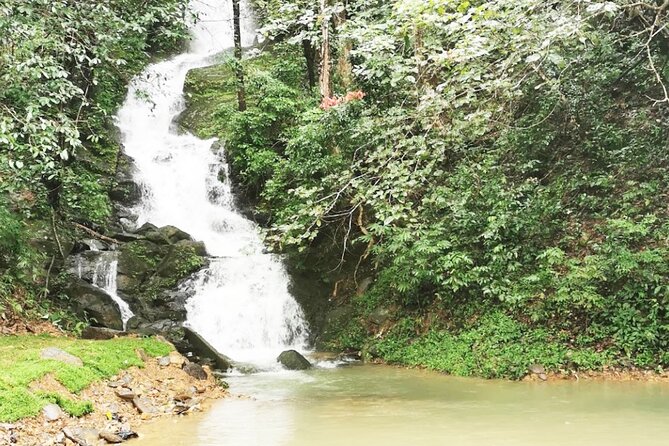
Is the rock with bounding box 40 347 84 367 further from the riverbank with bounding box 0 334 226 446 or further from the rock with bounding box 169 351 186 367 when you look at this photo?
the rock with bounding box 169 351 186 367

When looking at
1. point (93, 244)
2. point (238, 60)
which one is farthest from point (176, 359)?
point (238, 60)

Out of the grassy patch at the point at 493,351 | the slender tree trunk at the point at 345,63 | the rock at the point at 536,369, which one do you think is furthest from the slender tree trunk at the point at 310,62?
the rock at the point at 536,369

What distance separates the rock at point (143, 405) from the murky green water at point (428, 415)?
399 mm

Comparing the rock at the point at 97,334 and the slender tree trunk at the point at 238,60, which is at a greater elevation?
the slender tree trunk at the point at 238,60

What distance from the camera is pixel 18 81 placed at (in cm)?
787

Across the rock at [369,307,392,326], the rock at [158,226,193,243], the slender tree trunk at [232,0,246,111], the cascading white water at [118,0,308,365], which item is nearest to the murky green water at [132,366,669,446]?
the cascading white water at [118,0,308,365]

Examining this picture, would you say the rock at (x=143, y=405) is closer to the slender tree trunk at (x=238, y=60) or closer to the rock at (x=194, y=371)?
the rock at (x=194, y=371)

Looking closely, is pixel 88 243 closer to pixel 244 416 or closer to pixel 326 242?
pixel 326 242

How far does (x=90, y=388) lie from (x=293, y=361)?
452 centimetres

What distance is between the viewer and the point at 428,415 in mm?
7191

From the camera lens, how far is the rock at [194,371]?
8953 millimetres

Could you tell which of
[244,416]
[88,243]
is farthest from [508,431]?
[88,243]

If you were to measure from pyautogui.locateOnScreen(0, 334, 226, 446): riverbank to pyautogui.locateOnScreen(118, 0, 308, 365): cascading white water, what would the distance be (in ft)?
7.16

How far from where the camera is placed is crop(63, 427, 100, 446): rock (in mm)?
5848
